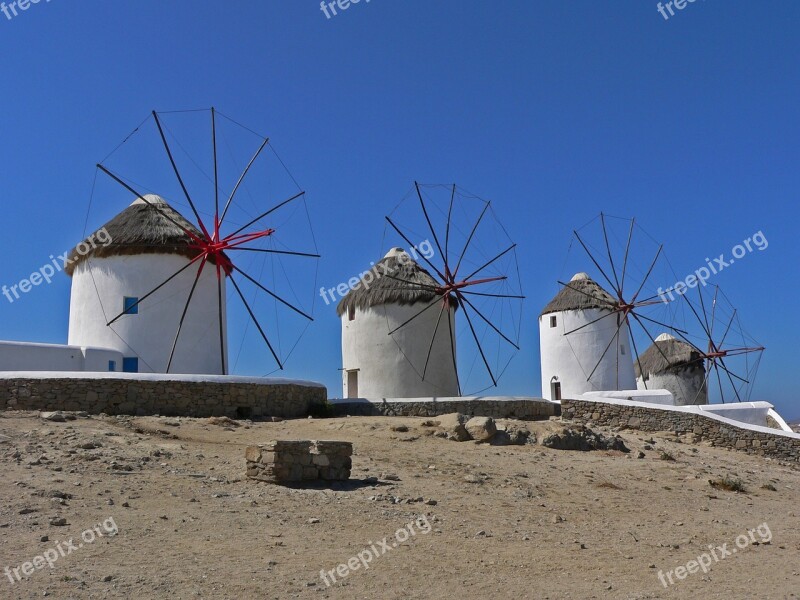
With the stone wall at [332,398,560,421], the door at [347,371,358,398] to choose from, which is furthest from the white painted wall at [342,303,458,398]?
the stone wall at [332,398,560,421]

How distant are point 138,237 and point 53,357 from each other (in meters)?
3.81

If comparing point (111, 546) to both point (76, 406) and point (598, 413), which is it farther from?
point (598, 413)

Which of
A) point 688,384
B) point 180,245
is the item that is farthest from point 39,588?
point 688,384

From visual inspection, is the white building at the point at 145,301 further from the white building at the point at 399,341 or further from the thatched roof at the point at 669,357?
the thatched roof at the point at 669,357

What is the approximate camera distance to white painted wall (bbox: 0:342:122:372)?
1669 centimetres

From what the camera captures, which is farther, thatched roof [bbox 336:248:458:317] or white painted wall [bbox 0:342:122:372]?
thatched roof [bbox 336:248:458:317]

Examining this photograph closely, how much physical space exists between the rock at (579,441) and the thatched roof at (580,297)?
12635 mm

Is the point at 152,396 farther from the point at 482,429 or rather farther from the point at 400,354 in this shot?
the point at 400,354

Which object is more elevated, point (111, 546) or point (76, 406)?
point (76, 406)

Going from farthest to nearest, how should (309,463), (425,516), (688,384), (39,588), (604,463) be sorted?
(688,384) < (604,463) < (309,463) < (425,516) < (39,588)

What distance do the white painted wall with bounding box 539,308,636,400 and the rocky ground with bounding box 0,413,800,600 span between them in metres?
14.5

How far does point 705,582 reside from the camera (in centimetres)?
688

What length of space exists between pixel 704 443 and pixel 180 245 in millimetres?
14000

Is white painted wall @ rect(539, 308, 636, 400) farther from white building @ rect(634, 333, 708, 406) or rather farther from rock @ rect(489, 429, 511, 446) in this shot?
rock @ rect(489, 429, 511, 446)
